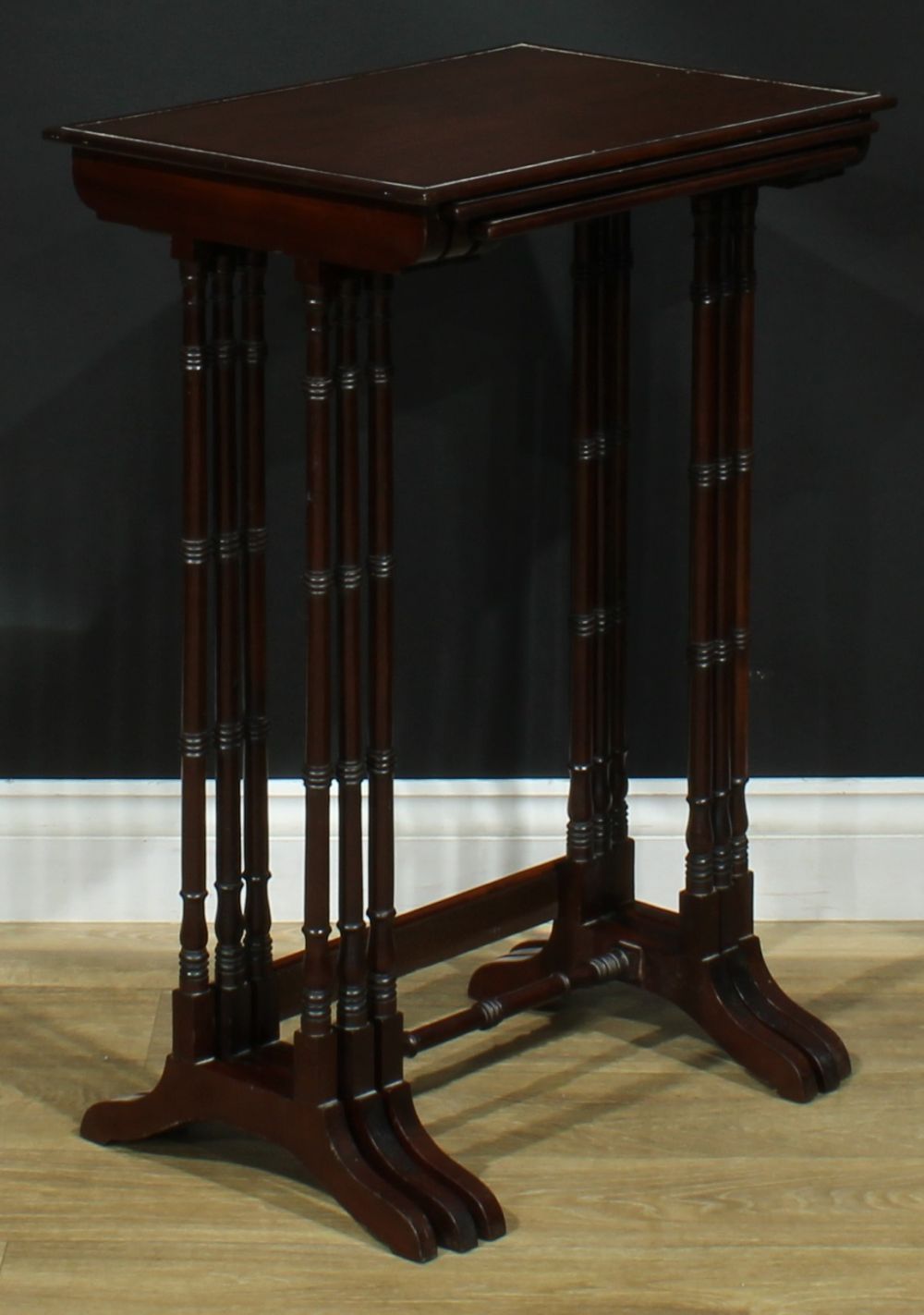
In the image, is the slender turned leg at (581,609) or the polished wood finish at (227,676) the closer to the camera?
the polished wood finish at (227,676)

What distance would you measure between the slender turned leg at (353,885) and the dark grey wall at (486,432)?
2.37 feet

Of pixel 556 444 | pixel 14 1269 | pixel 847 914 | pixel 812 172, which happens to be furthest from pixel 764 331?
pixel 14 1269

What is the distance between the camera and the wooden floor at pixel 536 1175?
2.17 meters

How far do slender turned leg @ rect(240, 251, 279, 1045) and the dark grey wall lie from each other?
569mm

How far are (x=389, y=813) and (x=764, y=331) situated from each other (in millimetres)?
988

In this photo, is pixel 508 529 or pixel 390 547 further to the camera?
pixel 508 529

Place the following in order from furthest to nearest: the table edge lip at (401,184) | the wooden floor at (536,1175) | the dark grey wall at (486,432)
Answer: the dark grey wall at (486,432)
the wooden floor at (536,1175)
the table edge lip at (401,184)

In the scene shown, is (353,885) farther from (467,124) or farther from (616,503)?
(467,124)

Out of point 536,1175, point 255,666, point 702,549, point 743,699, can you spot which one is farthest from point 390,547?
point 536,1175

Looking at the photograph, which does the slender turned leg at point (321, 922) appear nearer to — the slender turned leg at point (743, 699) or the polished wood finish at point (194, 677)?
the polished wood finish at point (194, 677)

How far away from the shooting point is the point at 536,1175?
7.82 feet

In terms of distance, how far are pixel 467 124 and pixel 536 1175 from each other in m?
1.12

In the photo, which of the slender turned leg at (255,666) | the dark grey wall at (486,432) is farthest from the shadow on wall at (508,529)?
the slender turned leg at (255,666)

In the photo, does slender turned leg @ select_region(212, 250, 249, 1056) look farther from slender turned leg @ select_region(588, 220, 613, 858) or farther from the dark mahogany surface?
slender turned leg @ select_region(588, 220, 613, 858)
